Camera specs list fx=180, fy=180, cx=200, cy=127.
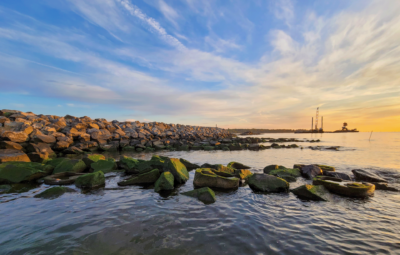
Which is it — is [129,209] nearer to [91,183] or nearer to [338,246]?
[91,183]

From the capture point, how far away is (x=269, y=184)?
313 inches

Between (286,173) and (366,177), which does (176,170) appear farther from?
(366,177)

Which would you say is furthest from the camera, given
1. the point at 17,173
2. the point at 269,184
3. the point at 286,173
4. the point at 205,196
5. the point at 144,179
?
the point at 286,173

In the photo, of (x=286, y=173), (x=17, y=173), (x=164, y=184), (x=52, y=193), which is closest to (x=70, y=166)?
(x=17, y=173)

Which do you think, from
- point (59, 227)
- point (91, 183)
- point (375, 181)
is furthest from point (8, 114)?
point (375, 181)

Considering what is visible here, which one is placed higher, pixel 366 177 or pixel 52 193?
pixel 366 177

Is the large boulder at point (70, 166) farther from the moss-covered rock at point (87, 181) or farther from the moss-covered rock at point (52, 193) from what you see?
the moss-covered rock at point (52, 193)

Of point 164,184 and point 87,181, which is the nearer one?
point 164,184

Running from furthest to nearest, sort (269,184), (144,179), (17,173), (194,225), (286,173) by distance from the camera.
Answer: (286,173)
(144,179)
(17,173)
(269,184)
(194,225)

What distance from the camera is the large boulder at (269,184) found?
25.7 feet

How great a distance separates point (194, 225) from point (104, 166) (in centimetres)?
896

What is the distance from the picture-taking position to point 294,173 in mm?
10555

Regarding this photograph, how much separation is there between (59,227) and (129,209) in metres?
A: 1.82

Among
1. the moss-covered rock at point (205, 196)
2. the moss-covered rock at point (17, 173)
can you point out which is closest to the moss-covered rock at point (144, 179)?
the moss-covered rock at point (205, 196)
